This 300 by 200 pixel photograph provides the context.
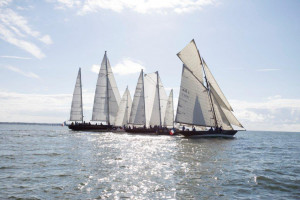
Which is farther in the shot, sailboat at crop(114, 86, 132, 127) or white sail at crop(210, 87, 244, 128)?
sailboat at crop(114, 86, 132, 127)

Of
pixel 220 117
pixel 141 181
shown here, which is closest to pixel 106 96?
pixel 220 117

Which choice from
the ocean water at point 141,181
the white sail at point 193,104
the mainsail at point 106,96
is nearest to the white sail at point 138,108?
the mainsail at point 106,96

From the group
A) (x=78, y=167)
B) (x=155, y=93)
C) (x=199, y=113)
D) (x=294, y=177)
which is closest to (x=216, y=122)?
(x=199, y=113)

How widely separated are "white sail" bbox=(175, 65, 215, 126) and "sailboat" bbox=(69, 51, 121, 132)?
111 feet

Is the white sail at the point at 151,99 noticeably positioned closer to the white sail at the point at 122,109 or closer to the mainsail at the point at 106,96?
the white sail at the point at 122,109

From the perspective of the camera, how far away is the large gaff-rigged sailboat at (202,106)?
61.7 m

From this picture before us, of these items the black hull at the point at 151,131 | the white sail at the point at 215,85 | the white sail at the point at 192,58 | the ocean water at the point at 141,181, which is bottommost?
the ocean water at the point at 141,181

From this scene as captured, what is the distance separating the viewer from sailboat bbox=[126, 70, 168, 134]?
80.5m

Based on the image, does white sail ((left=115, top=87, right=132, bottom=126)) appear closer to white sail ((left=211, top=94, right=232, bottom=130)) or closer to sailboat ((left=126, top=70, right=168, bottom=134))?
sailboat ((left=126, top=70, right=168, bottom=134))

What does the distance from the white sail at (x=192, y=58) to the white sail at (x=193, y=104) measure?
1460 millimetres

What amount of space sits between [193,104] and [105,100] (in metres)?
38.5

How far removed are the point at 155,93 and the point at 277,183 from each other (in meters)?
63.6

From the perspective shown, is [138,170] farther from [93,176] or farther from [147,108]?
[147,108]

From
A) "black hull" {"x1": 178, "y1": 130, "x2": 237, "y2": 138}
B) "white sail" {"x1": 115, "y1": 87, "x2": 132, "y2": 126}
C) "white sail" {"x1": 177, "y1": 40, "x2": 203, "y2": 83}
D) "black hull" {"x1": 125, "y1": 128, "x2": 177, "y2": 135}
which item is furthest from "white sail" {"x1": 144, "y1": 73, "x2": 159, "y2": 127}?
"black hull" {"x1": 178, "y1": 130, "x2": 237, "y2": 138}
